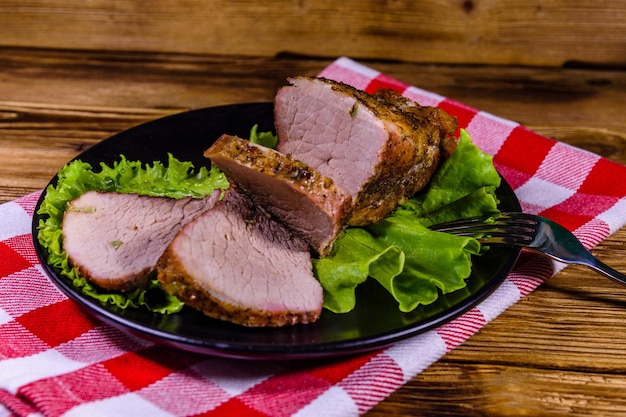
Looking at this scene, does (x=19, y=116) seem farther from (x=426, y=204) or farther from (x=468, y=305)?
(x=468, y=305)

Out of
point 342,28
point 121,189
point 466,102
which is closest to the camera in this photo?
point 121,189

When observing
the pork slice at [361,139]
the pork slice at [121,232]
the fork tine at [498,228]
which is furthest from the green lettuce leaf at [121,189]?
the fork tine at [498,228]

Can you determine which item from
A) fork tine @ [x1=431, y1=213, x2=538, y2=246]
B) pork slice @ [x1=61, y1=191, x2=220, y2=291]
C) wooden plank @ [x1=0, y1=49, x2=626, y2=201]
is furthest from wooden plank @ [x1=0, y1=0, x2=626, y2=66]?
pork slice @ [x1=61, y1=191, x2=220, y2=291]

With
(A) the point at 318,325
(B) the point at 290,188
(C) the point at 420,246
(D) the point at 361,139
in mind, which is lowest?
(A) the point at 318,325

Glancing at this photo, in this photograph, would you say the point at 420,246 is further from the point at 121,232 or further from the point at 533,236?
the point at 121,232

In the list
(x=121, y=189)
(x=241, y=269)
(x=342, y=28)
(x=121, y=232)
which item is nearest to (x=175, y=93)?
(x=342, y=28)

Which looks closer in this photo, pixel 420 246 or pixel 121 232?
pixel 121 232

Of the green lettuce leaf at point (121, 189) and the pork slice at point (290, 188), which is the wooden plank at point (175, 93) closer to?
the green lettuce leaf at point (121, 189)
